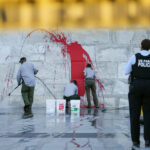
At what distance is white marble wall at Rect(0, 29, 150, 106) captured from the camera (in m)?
10.8

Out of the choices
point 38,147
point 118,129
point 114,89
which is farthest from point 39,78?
point 38,147

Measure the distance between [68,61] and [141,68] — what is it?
6.99m

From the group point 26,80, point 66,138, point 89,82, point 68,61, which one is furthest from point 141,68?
point 68,61

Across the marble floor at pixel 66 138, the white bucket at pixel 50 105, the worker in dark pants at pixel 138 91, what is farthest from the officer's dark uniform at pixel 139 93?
the white bucket at pixel 50 105

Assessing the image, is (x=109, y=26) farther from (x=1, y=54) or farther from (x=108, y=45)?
(x=1, y=54)

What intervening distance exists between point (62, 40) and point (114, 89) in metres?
2.50

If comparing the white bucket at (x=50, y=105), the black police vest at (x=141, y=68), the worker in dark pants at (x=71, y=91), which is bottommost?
the white bucket at (x=50, y=105)

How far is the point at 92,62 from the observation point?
35.8 feet

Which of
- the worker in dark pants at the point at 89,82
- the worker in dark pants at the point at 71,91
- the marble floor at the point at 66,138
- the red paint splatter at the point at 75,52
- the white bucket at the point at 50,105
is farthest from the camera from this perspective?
the red paint splatter at the point at 75,52

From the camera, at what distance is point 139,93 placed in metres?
4.07

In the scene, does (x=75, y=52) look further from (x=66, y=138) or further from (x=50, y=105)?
(x=66, y=138)

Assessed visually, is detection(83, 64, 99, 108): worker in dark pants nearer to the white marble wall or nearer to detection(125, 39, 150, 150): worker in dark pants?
the white marble wall

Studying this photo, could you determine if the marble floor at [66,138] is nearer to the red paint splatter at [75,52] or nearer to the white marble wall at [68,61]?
the white marble wall at [68,61]

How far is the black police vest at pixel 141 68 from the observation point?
4.05 meters
